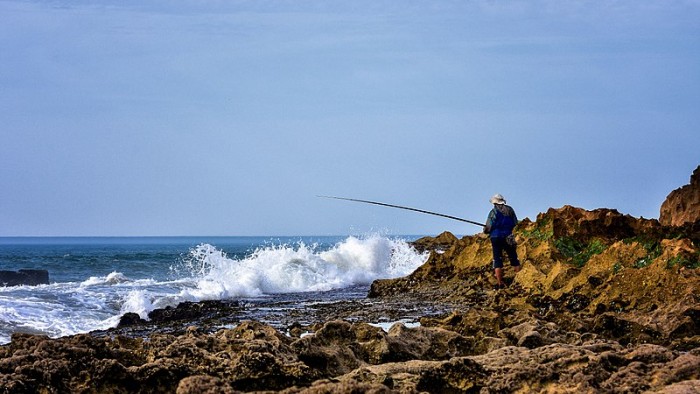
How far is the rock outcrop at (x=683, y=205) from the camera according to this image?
24395 mm

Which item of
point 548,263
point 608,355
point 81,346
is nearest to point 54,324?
point 548,263

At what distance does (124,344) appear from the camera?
A: 610 centimetres

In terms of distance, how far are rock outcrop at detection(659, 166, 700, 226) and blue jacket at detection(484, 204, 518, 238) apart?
11.1 meters

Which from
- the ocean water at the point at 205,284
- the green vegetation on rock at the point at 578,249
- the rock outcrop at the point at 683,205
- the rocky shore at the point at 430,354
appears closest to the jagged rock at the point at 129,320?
the ocean water at the point at 205,284

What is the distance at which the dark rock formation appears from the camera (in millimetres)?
29953

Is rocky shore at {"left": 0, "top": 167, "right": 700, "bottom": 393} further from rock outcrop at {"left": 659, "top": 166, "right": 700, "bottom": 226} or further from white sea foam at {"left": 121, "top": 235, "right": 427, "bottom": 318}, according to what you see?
rock outcrop at {"left": 659, "top": 166, "right": 700, "bottom": 226}

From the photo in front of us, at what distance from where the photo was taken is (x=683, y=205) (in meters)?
25.3

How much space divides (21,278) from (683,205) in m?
21.8

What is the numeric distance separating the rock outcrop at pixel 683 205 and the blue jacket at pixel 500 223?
11.1 meters

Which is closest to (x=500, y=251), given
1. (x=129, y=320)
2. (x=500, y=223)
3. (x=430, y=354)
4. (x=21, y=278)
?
(x=500, y=223)

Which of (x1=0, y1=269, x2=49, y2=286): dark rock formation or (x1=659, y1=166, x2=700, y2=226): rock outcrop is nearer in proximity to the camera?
(x1=659, y1=166, x2=700, y2=226): rock outcrop

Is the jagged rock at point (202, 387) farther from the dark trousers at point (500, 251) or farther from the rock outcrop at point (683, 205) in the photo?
the rock outcrop at point (683, 205)

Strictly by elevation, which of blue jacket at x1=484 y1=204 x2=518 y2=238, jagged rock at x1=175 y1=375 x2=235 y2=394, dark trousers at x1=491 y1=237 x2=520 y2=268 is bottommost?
jagged rock at x1=175 y1=375 x2=235 y2=394

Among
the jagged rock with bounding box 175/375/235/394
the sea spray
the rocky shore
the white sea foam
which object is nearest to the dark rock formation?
the sea spray
